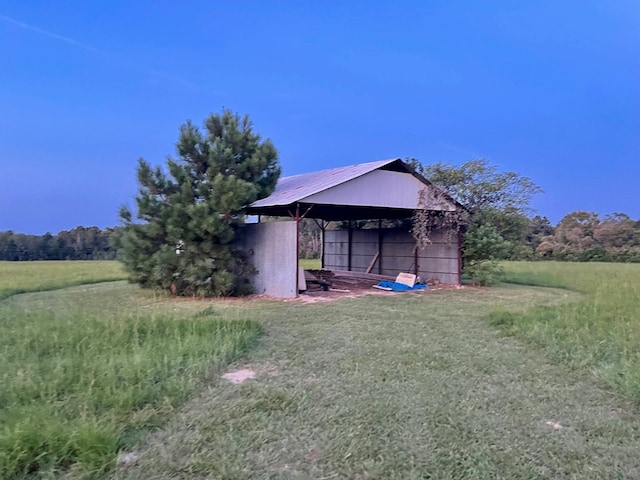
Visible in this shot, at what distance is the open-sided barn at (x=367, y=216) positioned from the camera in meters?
9.77

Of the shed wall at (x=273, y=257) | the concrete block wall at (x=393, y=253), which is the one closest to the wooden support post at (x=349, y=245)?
the concrete block wall at (x=393, y=253)

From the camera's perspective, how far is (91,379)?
3.69m

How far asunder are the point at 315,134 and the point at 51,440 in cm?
1825

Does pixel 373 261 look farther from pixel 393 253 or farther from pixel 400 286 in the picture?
pixel 400 286

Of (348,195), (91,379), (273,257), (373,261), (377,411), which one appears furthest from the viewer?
(373,261)

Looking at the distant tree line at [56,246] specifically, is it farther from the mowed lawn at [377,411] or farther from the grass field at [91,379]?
the mowed lawn at [377,411]

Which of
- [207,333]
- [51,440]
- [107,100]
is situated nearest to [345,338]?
[207,333]

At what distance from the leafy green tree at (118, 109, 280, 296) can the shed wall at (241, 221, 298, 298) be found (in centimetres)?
35

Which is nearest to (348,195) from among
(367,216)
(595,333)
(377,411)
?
(367,216)

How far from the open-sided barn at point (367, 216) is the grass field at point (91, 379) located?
386 cm

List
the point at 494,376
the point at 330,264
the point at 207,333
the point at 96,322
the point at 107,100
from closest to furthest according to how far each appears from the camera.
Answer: the point at 494,376
the point at 207,333
the point at 96,322
the point at 107,100
the point at 330,264

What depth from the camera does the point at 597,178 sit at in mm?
20500

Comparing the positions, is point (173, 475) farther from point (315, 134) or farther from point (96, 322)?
point (315, 134)

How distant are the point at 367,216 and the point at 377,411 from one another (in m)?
11.3
